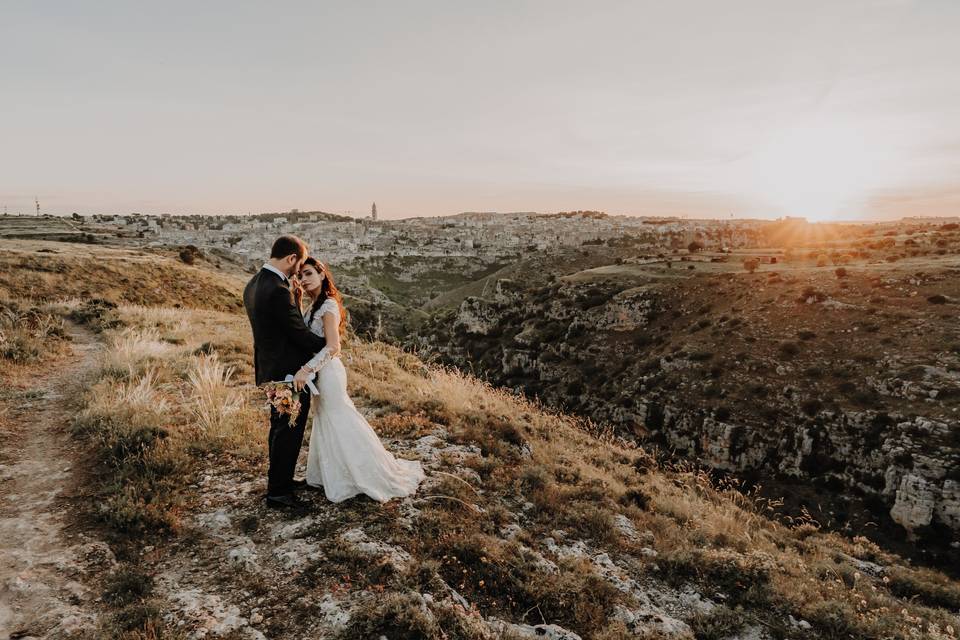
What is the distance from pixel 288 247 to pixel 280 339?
1.05m

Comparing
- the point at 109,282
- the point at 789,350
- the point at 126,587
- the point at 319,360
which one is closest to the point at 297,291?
the point at 319,360

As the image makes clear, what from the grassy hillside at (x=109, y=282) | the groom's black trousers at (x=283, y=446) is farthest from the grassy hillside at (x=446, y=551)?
the grassy hillside at (x=109, y=282)

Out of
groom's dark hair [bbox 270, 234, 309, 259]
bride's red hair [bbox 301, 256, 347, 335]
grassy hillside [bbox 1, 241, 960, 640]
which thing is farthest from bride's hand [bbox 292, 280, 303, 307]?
grassy hillside [bbox 1, 241, 960, 640]

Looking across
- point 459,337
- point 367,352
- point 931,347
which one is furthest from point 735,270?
point 367,352

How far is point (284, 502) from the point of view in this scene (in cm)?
550

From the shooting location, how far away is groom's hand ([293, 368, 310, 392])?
202 inches

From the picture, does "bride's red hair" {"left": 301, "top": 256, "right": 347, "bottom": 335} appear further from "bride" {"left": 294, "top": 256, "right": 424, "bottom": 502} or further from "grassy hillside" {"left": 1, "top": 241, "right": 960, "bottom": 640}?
"grassy hillside" {"left": 1, "top": 241, "right": 960, "bottom": 640}

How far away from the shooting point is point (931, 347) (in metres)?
40.7

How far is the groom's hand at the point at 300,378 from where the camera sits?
5.13 meters

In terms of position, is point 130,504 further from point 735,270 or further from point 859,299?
point 735,270

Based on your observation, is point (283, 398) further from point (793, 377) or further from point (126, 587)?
point (793, 377)

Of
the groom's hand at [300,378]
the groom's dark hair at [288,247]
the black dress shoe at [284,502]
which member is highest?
the groom's dark hair at [288,247]

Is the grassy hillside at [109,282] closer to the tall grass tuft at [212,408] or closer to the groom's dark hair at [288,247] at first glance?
the tall grass tuft at [212,408]

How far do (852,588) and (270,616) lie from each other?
748 cm
